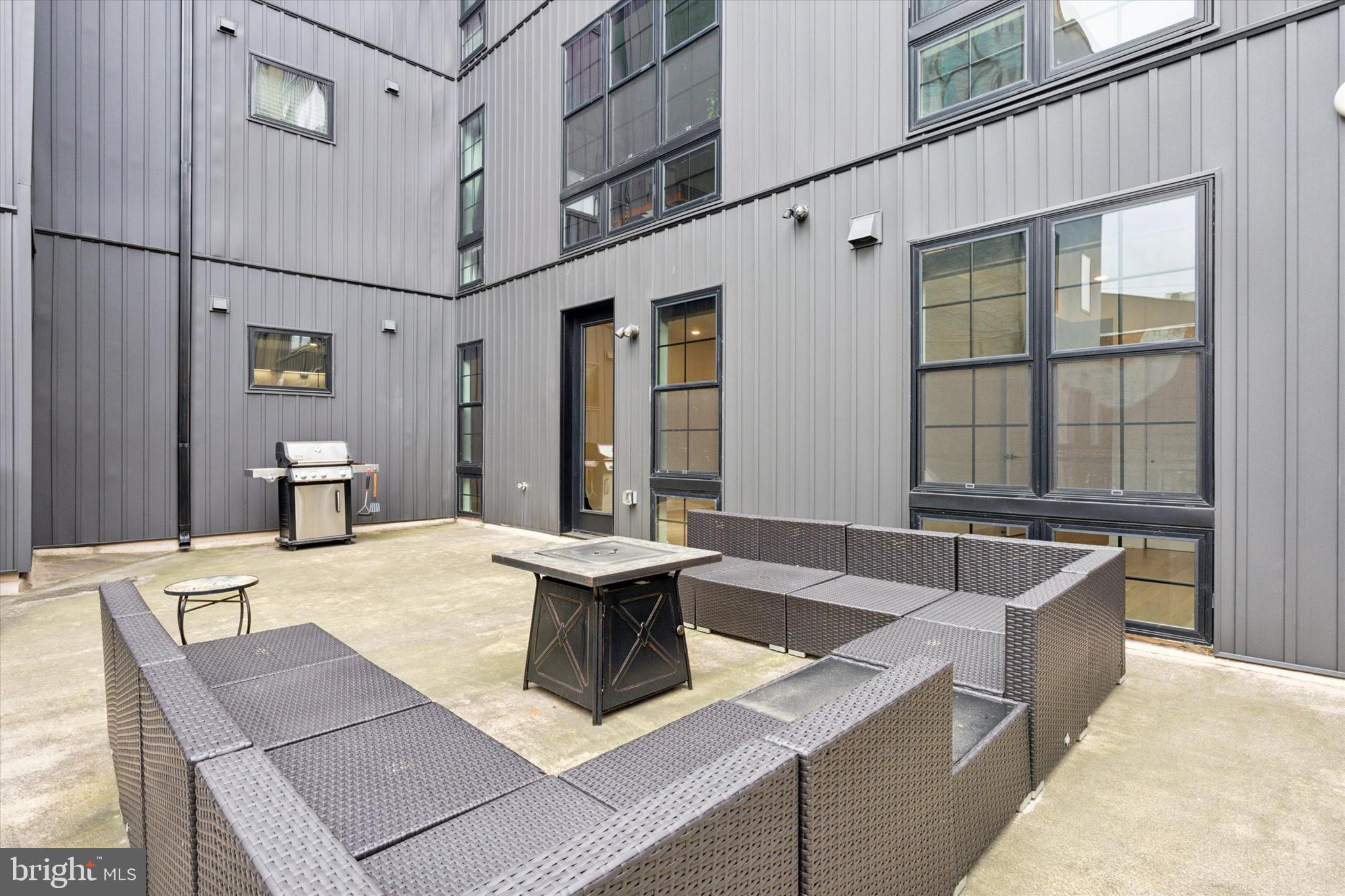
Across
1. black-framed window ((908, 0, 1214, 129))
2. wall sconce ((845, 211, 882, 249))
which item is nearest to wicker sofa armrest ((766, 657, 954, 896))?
wall sconce ((845, 211, 882, 249))

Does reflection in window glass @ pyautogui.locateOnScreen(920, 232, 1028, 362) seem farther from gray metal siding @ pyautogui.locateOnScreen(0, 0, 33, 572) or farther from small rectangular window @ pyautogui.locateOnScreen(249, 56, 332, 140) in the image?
small rectangular window @ pyautogui.locateOnScreen(249, 56, 332, 140)

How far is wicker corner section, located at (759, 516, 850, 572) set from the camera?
3900mm

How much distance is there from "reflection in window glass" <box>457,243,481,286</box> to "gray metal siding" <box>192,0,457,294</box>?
133mm

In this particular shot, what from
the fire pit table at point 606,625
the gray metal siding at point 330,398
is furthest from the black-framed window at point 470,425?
the fire pit table at point 606,625

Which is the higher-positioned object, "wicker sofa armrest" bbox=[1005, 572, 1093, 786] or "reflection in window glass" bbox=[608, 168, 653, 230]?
"reflection in window glass" bbox=[608, 168, 653, 230]

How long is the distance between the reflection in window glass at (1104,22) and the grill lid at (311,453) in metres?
7.55

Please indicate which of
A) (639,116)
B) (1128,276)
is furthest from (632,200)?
(1128,276)

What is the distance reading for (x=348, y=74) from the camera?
8.17 m

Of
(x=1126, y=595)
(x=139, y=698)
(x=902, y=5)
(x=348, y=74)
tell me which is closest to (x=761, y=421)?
(x=1126, y=595)

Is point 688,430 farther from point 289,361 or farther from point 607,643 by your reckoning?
point 289,361

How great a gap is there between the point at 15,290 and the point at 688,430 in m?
5.53

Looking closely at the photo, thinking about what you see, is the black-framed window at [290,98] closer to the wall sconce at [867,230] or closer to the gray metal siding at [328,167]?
the gray metal siding at [328,167]

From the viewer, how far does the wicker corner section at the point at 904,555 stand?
3.44m

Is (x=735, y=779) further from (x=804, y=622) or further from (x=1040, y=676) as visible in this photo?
(x=804, y=622)
